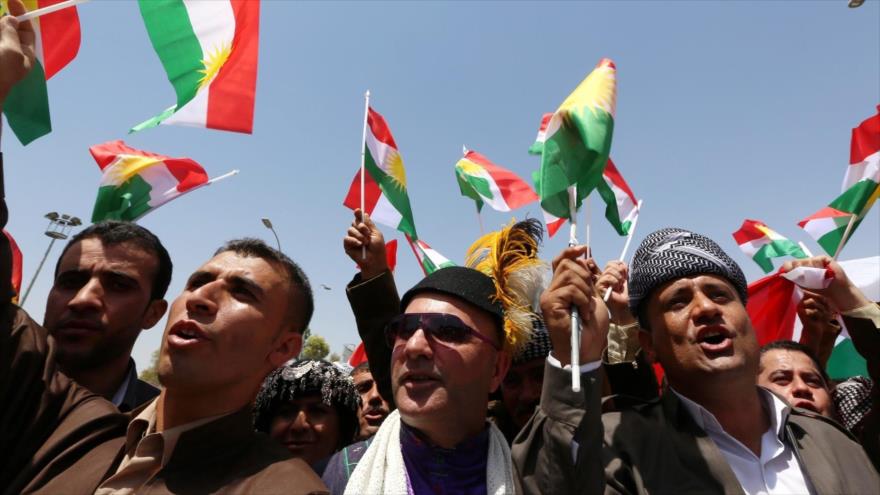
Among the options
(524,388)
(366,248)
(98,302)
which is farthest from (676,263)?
(98,302)

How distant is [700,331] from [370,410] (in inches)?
117

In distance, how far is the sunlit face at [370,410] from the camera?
4.67m

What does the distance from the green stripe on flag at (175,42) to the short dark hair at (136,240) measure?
880 mm

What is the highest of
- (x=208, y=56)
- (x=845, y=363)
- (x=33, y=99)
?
(x=208, y=56)

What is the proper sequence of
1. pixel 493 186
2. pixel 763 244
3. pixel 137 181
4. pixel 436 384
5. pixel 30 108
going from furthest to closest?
pixel 493 186 < pixel 763 244 < pixel 137 181 < pixel 30 108 < pixel 436 384

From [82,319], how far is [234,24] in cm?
204

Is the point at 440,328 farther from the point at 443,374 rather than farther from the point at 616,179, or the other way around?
the point at 616,179

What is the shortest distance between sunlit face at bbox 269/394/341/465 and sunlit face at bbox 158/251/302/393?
1112 mm

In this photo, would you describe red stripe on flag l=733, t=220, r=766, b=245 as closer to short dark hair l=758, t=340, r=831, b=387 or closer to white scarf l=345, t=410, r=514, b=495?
short dark hair l=758, t=340, r=831, b=387

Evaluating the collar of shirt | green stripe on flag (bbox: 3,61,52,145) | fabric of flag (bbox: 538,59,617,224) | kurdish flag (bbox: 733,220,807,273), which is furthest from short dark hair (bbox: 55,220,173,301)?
kurdish flag (bbox: 733,220,807,273)

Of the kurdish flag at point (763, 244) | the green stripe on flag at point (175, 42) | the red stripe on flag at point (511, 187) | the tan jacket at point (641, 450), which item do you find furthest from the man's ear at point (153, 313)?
the kurdish flag at point (763, 244)

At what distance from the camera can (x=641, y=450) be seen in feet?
7.64

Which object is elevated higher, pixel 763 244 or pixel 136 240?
pixel 136 240

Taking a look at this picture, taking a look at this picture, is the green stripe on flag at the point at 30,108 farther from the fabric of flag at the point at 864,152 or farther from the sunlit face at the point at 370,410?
the fabric of flag at the point at 864,152
